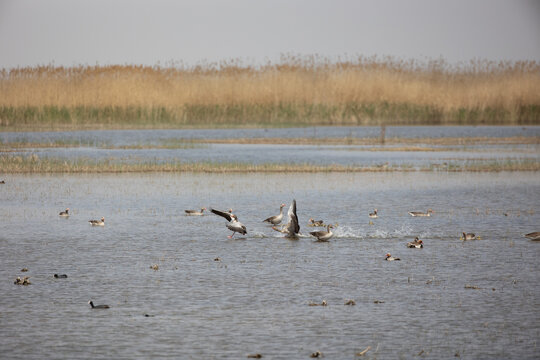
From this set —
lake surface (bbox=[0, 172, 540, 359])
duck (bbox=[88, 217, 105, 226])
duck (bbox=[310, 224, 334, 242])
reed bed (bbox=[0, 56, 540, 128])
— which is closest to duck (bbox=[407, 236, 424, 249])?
lake surface (bbox=[0, 172, 540, 359])

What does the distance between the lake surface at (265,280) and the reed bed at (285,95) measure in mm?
24087

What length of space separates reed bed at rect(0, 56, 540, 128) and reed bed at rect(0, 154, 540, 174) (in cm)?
1569

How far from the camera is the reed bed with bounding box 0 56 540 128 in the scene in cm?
4766

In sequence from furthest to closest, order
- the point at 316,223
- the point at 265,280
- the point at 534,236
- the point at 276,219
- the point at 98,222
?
the point at 98,222, the point at 316,223, the point at 276,219, the point at 534,236, the point at 265,280

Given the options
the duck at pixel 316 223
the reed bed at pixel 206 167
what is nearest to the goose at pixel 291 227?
the duck at pixel 316 223

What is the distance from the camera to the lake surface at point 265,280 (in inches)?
380

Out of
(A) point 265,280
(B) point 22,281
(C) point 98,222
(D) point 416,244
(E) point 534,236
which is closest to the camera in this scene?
(B) point 22,281

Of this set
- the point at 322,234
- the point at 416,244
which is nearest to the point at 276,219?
the point at 322,234

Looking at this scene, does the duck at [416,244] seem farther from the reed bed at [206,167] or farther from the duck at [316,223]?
the reed bed at [206,167]

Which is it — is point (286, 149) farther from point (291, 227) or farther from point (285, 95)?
point (291, 227)

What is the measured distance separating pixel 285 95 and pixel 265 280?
36.9 m

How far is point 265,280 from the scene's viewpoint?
12883mm

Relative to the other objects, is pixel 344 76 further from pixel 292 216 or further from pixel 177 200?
pixel 292 216

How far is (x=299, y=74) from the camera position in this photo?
49594 mm
